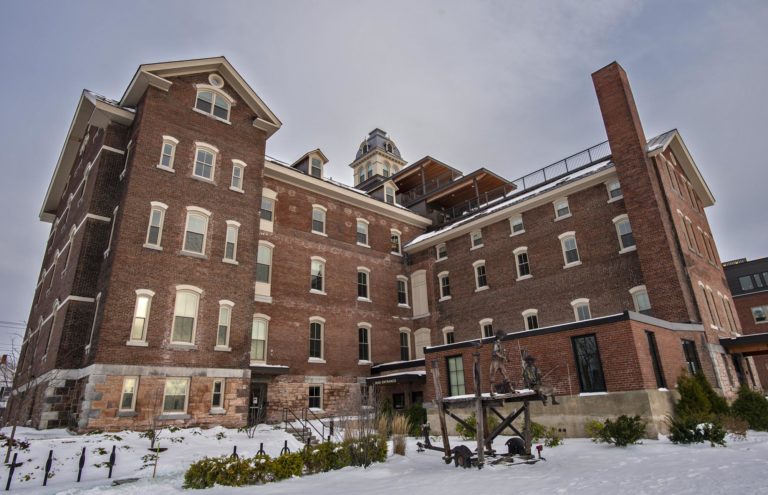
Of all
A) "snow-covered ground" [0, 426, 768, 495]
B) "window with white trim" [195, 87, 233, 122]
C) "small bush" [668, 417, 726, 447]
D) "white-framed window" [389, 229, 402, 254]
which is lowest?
"snow-covered ground" [0, 426, 768, 495]

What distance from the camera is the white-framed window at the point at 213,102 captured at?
2341cm

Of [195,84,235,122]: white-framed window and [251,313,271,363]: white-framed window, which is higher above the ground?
[195,84,235,122]: white-framed window

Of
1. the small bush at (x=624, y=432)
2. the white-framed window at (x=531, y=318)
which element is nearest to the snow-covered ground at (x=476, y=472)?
the small bush at (x=624, y=432)

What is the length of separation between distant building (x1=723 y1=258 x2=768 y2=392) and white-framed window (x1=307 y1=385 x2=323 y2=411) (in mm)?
44562

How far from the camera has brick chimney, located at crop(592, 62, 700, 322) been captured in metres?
21.1

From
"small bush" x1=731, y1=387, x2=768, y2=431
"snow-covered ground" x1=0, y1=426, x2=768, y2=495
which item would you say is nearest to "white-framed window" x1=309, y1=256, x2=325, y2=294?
"snow-covered ground" x1=0, y1=426, x2=768, y2=495

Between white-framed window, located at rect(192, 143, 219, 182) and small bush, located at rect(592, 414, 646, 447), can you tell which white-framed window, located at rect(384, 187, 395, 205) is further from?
small bush, located at rect(592, 414, 646, 447)

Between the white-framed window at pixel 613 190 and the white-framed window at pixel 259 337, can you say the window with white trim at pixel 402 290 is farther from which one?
the white-framed window at pixel 613 190

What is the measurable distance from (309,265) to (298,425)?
9.43 meters

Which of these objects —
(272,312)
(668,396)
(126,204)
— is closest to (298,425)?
(272,312)

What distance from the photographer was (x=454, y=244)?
3222 cm

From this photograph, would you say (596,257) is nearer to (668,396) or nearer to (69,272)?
(668,396)

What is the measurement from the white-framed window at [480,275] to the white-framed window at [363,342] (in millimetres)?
7632

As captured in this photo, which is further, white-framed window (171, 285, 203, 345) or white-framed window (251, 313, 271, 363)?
white-framed window (251, 313, 271, 363)
